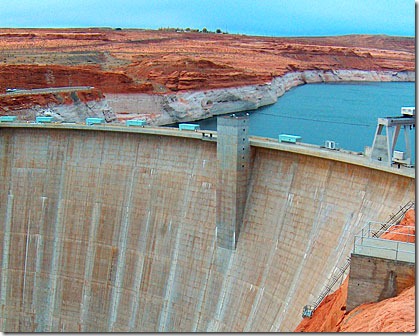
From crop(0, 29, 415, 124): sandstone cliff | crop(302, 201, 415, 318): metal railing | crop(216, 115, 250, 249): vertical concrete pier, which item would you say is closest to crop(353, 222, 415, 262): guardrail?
crop(302, 201, 415, 318): metal railing

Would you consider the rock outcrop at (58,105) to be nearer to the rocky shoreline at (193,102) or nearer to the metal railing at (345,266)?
the rocky shoreline at (193,102)

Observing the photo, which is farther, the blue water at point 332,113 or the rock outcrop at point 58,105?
the blue water at point 332,113

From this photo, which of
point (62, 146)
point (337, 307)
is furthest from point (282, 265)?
point (62, 146)

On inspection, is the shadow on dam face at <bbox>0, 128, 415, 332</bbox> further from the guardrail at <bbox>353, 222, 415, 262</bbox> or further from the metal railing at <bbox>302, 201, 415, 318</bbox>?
the guardrail at <bbox>353, 222, 415, 262</bbox>

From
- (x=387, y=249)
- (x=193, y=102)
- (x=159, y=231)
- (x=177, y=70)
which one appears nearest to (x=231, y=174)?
(x=159, y=231)

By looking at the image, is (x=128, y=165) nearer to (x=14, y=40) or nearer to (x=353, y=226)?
(x=353, y=226)

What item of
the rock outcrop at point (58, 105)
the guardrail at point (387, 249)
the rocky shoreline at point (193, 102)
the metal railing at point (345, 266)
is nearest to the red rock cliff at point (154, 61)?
the rocky shoreline at point (193, 102)
